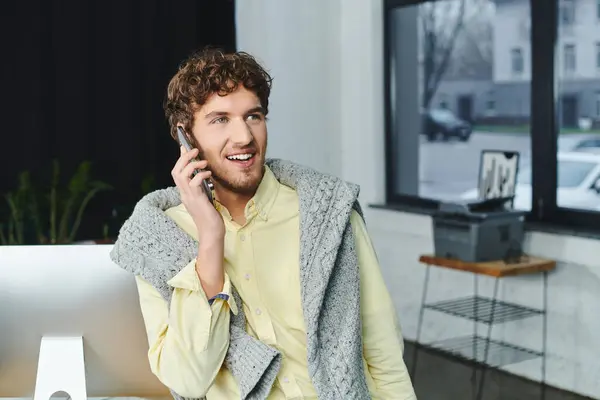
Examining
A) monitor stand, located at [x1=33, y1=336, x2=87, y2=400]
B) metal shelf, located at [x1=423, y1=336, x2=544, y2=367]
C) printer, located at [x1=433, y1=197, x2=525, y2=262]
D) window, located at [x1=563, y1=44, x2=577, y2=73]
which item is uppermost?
window, located at [x1=563, y1=44, x2=577, y2=73]

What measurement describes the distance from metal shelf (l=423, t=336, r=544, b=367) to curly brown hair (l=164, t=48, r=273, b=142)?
295cm

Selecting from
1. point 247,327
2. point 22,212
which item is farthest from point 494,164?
point 247,327

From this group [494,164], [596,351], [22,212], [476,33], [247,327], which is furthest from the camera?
[22,212]

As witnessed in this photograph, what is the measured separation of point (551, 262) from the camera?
4340 mm

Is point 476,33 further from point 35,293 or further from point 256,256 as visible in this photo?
point 35,293

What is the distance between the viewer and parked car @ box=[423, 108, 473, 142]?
17.1ft

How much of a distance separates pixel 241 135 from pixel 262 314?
0.35 m

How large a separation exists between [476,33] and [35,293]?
12.5ft

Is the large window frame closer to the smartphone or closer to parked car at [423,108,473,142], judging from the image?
parked car at [423,108,473,142]

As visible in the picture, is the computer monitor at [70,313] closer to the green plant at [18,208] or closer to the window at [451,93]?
the window at [451,93]

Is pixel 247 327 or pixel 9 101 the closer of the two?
pixel 247 327

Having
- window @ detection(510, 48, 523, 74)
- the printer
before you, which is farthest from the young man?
window @ detection(510, 48, 523, 74)

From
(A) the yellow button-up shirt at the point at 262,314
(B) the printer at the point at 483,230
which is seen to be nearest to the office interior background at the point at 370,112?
(B) the printer at the point at 483,230

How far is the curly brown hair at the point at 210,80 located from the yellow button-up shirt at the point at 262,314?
0.20 metres
